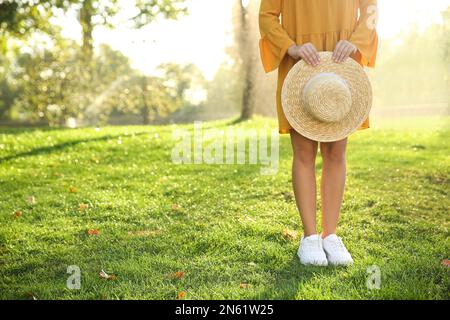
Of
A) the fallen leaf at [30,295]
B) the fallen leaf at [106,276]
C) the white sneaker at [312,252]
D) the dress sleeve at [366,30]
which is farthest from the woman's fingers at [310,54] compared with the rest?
the fallen leaf at [30,295]

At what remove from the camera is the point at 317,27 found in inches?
133

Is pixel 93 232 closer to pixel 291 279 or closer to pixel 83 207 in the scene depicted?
pixel 83 207

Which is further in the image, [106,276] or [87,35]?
[87,35]

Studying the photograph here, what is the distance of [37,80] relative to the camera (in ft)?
82.3

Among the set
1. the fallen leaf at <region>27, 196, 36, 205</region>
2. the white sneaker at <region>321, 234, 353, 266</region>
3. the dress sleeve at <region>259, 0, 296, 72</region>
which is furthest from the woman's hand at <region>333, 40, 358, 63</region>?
the fallen leaf at <region>27, 196, 36, 205</region>

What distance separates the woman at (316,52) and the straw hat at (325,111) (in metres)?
0.07

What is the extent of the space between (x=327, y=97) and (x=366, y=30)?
0.58 meters

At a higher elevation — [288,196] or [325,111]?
[325,111]

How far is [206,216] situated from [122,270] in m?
1.60

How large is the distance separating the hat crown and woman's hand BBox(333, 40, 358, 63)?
12 centimetres

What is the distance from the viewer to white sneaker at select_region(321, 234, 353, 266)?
11.3ft

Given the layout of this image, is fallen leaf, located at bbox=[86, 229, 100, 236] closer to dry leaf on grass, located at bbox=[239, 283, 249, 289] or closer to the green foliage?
dry leaf on grass, located at bbox=[239, 283, 249, 289]

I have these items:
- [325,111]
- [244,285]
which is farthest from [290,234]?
[325,111]

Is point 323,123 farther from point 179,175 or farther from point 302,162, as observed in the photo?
point 179,175
